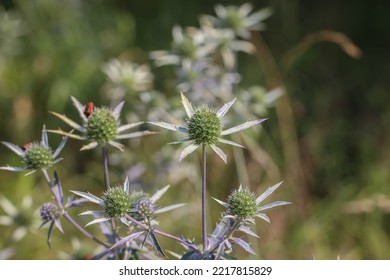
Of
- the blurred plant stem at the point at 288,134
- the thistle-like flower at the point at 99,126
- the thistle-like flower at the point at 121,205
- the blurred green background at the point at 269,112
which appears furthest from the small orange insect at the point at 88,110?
the blurred plant stem at the point at 288,134

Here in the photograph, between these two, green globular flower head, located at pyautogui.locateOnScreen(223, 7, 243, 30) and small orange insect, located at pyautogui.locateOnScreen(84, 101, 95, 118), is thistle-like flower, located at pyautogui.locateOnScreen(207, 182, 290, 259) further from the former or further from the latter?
green globular flower head, located at pyautogui.locateOnScreen(223, 7, 243, 30)

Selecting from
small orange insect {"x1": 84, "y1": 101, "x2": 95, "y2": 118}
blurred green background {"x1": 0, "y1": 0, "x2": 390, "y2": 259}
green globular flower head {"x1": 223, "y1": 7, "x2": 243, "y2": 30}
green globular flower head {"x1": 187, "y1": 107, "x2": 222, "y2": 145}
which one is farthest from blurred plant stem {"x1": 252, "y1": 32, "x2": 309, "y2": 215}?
small orange insect {"x1": 84, "y1": 101, "x2": 95, "y2": 118}

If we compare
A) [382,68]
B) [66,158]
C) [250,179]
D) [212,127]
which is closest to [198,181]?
[250,179]

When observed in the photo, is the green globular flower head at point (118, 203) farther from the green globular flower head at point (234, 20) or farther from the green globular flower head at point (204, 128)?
the green globular flower head at point (234, 20)

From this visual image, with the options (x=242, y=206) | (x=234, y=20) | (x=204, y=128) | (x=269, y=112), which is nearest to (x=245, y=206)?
(x=242, y=206)

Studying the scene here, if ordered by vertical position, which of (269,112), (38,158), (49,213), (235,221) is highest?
(269,112)

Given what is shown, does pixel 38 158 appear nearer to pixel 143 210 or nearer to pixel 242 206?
pixel 143 210

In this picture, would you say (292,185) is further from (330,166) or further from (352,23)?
(352,23)
